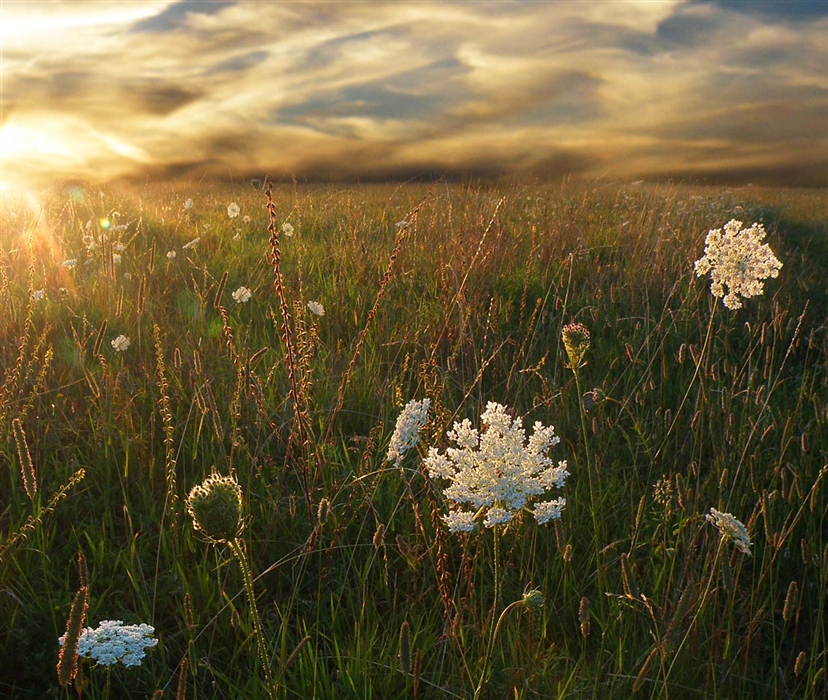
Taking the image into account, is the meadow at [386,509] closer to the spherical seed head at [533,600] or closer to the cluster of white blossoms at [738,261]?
the spherical seed head at [533,600]

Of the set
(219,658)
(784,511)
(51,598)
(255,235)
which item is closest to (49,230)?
(255,235)

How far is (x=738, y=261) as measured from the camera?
6.68ft

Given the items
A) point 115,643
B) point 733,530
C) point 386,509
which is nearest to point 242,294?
point 386,509

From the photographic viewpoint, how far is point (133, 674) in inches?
68.2

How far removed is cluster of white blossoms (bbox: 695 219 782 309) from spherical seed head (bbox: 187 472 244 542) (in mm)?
1477

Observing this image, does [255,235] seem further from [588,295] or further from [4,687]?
[4,687]

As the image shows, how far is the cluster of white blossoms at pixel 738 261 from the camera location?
1.99 metres

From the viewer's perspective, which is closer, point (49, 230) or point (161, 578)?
point (161, 578)

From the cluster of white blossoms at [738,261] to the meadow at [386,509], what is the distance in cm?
15

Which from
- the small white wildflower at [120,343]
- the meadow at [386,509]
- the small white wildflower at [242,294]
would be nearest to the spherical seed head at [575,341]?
the meadow at [386,509]

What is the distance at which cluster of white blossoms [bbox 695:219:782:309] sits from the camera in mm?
1986

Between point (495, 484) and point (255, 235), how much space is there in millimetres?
5561

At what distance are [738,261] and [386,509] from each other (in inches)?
50.7

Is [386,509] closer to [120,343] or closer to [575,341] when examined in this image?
[575,341]
